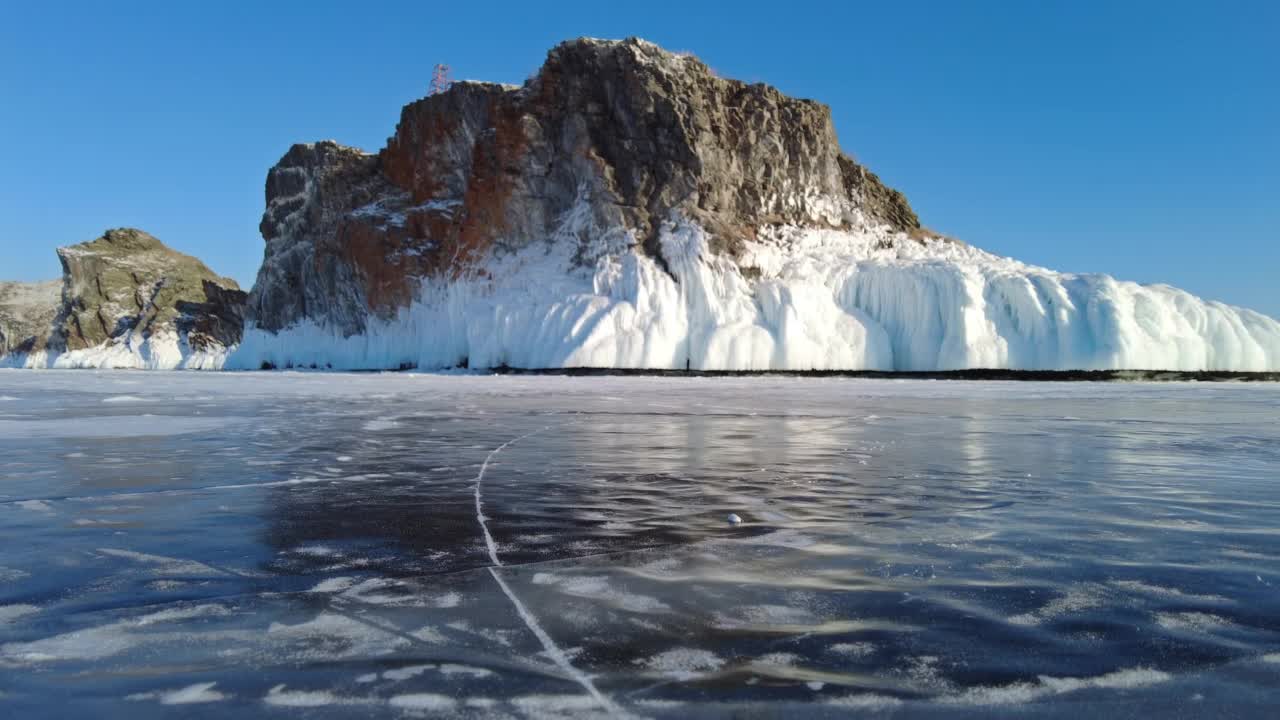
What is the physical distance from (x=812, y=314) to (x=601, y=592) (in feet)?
121

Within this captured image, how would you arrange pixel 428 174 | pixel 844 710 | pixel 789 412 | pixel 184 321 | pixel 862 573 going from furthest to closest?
pixel 184 321 < pixel 428 174 < pixel 789 412 < pixel 862 573 < pixel 844 710

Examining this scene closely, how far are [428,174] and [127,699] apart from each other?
1935 inches

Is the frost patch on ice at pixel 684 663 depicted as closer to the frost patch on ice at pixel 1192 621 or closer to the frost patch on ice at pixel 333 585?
the frost patch on ice at pixel 333 585

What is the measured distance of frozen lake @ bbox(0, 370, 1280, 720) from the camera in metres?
2.06

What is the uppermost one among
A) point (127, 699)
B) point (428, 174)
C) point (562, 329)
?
point (428, 174)

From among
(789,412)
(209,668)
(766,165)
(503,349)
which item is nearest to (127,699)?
(209,668)

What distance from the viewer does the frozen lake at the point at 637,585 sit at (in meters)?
2.06

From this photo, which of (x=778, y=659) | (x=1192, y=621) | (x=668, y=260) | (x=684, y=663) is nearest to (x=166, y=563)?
(x=684, y=663)

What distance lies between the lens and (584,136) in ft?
140

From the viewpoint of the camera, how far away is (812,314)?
38.7 meters

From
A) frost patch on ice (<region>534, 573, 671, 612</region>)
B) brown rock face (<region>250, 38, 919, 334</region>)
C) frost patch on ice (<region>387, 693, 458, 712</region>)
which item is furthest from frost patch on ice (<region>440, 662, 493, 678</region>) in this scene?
brown rock face (<region>250, 38, 919, 334</region>)

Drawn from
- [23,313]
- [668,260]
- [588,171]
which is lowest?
[668,260]

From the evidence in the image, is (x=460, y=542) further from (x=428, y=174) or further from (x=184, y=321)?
(x=184, y=321)

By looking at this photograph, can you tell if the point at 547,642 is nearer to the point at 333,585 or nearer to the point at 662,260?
the point at 333,585
